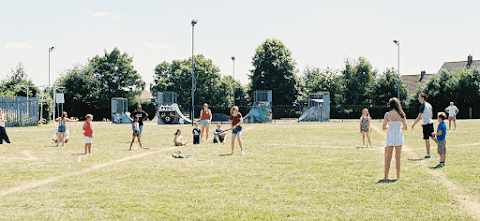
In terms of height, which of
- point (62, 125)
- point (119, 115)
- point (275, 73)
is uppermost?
point (275, 73)

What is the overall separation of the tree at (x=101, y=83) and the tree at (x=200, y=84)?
5863mm

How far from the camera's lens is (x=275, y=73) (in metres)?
58.0

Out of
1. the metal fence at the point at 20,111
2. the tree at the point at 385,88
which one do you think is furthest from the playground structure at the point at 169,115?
the tree at the point at 385,88

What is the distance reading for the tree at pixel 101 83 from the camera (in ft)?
183

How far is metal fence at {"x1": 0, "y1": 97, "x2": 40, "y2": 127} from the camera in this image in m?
31.7

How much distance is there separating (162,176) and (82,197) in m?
2.17

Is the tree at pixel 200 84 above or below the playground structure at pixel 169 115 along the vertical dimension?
above

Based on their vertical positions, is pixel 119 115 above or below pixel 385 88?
below

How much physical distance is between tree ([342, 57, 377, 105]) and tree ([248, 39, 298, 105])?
9.91 meters

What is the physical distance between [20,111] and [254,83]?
34.3 metres

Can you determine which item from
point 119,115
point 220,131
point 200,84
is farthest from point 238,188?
point 200,84

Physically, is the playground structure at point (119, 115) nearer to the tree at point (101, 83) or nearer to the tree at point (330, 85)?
the tree at point (101, 83)

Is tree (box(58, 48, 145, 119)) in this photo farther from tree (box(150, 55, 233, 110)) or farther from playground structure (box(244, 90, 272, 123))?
playground structure (box(244, 90, 272, 123))

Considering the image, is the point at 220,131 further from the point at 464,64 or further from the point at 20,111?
the point at 464,64
